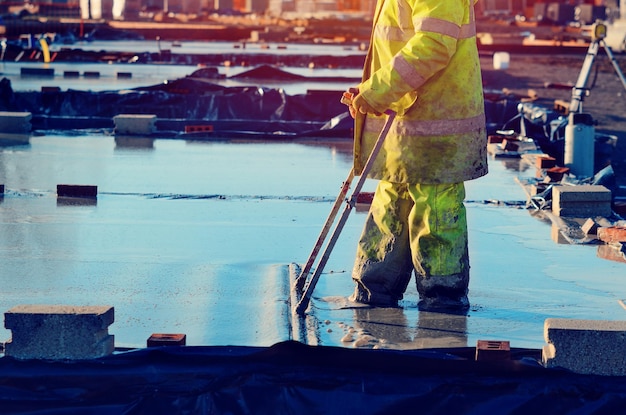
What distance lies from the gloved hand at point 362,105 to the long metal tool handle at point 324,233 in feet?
1.14

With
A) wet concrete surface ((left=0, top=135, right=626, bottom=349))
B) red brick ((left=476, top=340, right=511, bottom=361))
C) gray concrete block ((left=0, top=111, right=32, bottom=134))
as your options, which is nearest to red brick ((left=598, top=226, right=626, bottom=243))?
wet concrete surface ((left=0, top=135, right=626, bottom=349))

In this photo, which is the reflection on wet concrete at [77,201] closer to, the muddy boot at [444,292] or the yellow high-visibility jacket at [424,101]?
the yellow high-visibility jacket at [424,101]

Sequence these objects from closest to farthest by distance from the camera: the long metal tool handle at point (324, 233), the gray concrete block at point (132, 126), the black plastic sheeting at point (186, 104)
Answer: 1. the long metal tool handle at point (324, 233)
2. the gray concrete block at point (132, 126)
3. the black plastic sheeting at point (186, 104)

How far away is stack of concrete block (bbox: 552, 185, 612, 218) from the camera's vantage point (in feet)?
28.3

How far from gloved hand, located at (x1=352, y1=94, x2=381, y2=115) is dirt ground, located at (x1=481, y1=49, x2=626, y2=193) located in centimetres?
755

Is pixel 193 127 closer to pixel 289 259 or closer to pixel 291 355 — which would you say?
pixel 289 259

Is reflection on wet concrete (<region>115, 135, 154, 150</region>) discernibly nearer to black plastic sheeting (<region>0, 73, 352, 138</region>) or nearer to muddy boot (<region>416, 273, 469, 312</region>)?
black plastic sheeting (<region>0, 73, 352, 138</region>)

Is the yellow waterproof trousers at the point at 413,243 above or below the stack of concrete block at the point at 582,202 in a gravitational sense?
above

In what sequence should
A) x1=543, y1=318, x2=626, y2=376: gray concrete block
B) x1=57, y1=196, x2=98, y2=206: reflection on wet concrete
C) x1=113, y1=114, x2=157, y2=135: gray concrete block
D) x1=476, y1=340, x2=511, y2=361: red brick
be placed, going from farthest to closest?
x1=113, y1=114, x2=157, y2=135: gray concrete block → x1=57, y1=196, x2=98, y2=206: reflection on wet concrete → x1=476, y1=340, x2=511, y2=361: red brick → x1=543, y1=318, x2=626, y2=376: gray concrete block

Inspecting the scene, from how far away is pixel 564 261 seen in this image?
7211mm

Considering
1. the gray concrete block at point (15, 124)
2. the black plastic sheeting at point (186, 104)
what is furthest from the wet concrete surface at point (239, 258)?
the black plastic sheeting at point (186, 104)

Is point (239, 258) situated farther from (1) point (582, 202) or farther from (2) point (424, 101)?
(1) point (582, 202)

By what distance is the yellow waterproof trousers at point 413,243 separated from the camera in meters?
5.61

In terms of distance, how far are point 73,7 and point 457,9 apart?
6707 centimetres
